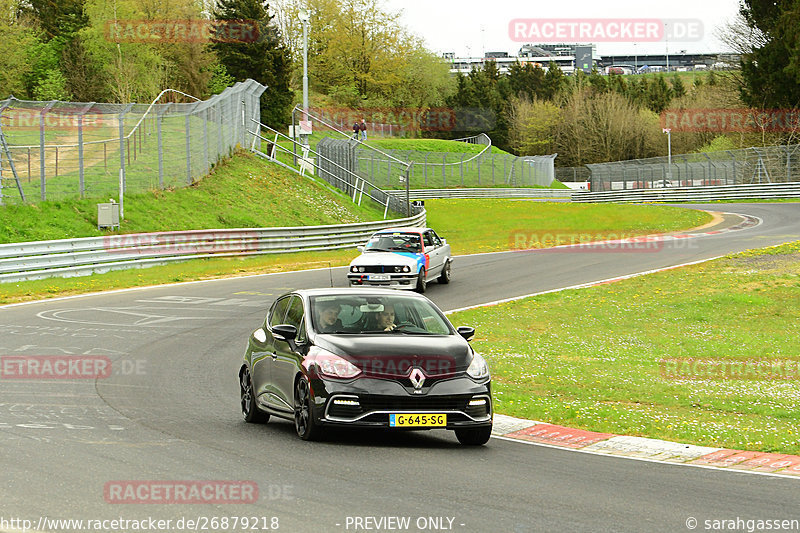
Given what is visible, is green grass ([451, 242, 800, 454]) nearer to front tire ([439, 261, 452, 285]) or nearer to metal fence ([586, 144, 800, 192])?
front tire ([439, 261, 452, 285])

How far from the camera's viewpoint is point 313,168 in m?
49.8

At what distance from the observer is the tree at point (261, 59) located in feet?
269

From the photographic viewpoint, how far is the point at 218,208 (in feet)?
127

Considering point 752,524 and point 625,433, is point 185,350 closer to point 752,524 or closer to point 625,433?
point 625,433

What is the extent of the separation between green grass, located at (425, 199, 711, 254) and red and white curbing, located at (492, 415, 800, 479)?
87.4 feet

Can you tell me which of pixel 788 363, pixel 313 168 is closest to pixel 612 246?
pixel 313 168

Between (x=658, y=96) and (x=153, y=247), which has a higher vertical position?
(x=658, y=96)

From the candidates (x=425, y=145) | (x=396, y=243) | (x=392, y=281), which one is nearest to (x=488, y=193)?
(x=425, y=145)

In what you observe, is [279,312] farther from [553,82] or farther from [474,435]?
[553,82]

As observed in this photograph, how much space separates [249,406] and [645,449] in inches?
164

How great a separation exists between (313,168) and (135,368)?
35784 millimetres

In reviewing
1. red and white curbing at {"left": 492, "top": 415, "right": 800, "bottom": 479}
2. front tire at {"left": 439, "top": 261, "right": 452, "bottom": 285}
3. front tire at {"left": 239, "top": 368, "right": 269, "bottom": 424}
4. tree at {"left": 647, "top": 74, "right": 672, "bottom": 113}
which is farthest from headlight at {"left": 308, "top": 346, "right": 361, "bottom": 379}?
tree at {"left": 647, "top": 74, "right": 672, "bottom": 113}

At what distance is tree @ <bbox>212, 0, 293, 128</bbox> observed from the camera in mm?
81875

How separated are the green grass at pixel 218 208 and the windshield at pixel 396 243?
9.71 m
